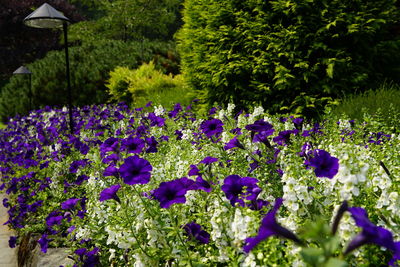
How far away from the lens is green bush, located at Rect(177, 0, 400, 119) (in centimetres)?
589

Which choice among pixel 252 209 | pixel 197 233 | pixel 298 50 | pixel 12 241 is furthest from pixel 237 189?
pixel 298 50

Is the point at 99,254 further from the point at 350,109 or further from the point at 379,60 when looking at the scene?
the point at 379,60

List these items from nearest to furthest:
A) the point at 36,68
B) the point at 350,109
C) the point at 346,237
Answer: the point at 346,237 < the point at 350,109 < the point at 36,68

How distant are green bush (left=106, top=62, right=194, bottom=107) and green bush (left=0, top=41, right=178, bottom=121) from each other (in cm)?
195

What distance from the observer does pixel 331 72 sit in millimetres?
5637

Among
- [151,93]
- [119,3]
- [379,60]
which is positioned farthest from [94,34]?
[379,60]

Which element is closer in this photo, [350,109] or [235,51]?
[350,109]

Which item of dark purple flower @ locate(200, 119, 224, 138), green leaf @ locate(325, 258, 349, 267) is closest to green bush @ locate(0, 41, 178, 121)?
dark purple flower @ locate(200, 119, 224, 138)

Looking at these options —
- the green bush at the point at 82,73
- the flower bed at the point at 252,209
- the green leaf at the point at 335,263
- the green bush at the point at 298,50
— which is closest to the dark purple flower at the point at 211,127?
the flower bed at the point at 252,209

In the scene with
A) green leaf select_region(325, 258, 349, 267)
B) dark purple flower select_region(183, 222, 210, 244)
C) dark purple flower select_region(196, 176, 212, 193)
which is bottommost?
dark purple flower select_region(183, 222, 210, 244)

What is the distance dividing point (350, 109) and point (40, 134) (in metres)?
5.59

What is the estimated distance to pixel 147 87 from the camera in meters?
10.7

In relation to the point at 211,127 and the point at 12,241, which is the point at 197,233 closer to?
the point at 211,127

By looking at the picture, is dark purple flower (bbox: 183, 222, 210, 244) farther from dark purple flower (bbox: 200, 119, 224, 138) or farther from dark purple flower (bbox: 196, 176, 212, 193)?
dark purple flower (bbox: 200, 119, 224, 138)
